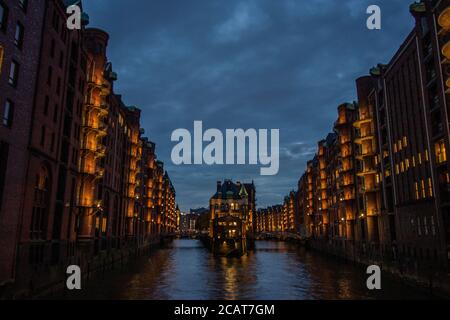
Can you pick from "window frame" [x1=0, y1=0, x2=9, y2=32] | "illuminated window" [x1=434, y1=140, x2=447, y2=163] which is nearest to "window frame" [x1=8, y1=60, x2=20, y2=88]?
"window frame" [x1=0, y1=0, x2=9, y2=32]

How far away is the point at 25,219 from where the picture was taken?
32.8 meters

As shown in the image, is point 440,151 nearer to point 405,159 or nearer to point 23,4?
point 405,159

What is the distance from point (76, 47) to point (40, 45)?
12.3 m

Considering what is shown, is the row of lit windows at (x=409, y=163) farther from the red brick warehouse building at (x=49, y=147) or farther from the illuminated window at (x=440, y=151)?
the red brick warehouse building at (x=49, y=147)

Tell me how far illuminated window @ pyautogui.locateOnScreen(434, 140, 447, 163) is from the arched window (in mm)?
44401

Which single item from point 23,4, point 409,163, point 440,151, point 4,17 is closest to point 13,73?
point 4,17

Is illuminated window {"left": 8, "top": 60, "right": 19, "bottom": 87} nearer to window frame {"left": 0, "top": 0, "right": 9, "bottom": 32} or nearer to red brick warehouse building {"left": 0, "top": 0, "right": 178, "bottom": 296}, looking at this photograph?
red brick warehouse building {"left": 0, "top": 0, "right": 178, "bottom": 296}

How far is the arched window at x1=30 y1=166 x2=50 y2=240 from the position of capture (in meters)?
36.0

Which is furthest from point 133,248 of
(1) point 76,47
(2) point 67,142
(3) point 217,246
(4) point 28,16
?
(4) point 28,16

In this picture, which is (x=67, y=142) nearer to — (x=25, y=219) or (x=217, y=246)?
(x=25, y=219)

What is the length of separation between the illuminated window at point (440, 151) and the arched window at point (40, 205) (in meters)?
44.4

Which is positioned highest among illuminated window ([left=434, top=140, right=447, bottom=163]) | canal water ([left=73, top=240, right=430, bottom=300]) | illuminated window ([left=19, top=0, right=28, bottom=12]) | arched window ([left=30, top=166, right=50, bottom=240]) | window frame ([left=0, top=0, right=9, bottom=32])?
illuminated window ([left=19, top=0, right=28, bottom=12])

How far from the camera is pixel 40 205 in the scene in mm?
37562

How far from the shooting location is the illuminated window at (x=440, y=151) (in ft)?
138
